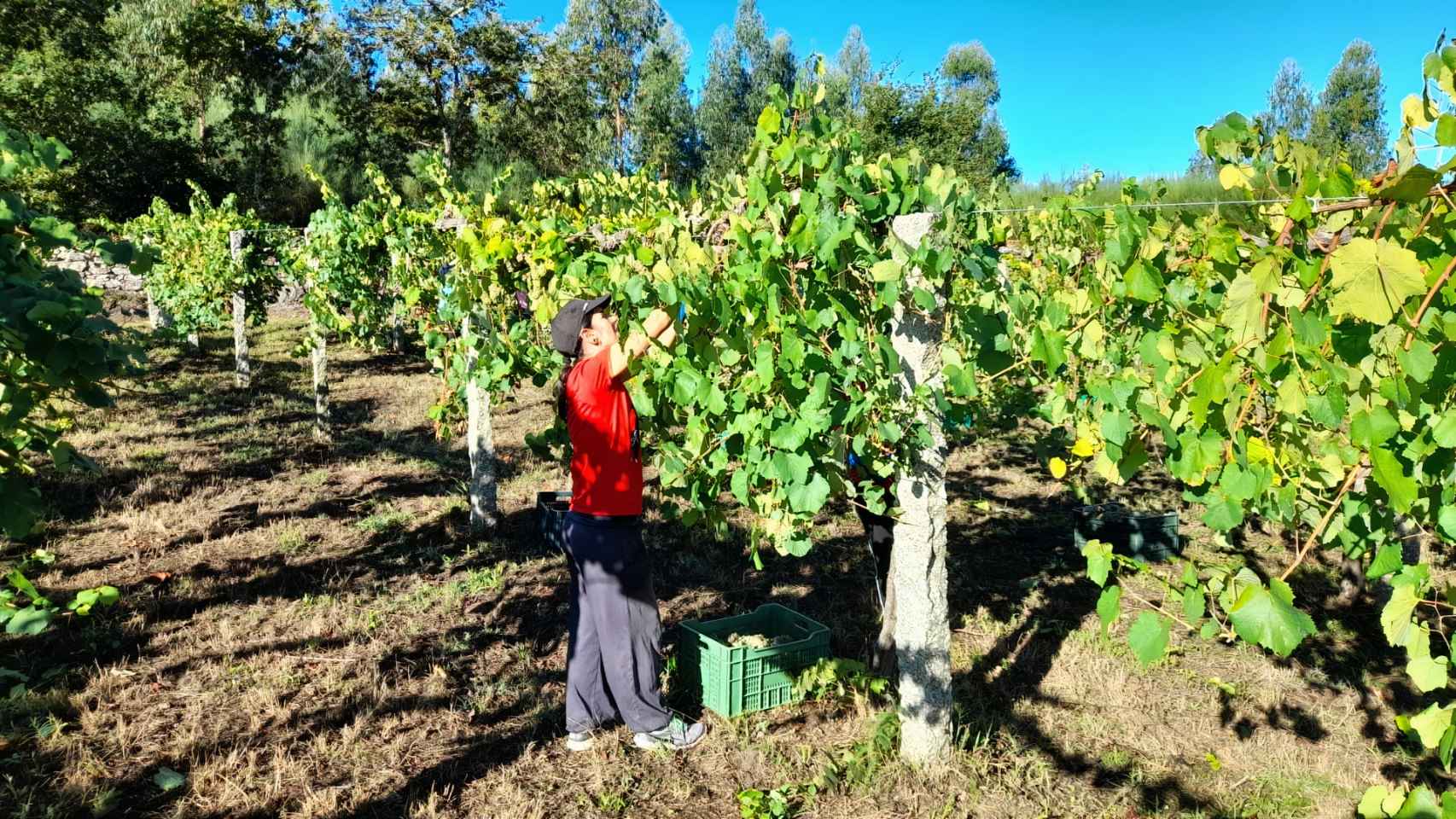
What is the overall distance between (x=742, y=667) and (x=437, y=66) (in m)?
24.2

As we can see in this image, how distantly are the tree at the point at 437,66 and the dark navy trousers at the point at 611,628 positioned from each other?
75.6 feet

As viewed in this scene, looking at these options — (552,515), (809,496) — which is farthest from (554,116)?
(809,496)

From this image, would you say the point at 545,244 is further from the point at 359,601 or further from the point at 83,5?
the point at 83,5

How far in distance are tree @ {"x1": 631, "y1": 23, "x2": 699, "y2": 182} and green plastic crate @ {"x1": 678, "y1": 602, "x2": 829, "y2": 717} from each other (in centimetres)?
3314

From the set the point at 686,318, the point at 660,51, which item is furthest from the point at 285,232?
the point at 660,51

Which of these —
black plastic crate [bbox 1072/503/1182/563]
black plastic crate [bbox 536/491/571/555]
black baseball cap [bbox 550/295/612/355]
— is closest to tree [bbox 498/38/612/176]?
black plastic crate [bbox 536/491/571/555]

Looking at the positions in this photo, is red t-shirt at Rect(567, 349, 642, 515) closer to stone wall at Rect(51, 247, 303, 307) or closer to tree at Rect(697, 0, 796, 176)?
stone wall at Rect(51, 247, 303, 307)

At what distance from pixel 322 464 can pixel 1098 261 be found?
7335mm

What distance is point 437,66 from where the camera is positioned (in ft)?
78.4

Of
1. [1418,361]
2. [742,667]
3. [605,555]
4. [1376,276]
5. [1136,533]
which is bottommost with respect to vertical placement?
[742,667]

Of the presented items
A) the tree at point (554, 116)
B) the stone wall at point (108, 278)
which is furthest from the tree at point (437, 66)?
the stone wall at point (108, 278)

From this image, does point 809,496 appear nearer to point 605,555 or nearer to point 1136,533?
point 605,555

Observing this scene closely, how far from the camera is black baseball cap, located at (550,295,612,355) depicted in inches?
133

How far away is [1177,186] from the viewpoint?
625cm
